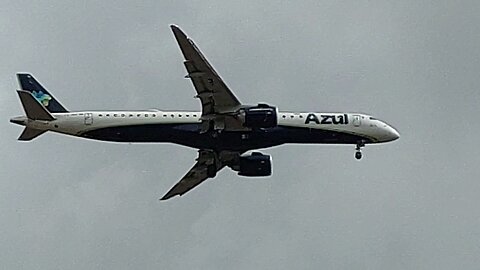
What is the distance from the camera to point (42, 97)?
121625mm

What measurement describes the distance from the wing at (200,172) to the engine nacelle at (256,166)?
260 cm

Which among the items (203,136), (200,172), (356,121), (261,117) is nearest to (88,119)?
(203,136)

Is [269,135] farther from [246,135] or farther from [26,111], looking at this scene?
[26,111]

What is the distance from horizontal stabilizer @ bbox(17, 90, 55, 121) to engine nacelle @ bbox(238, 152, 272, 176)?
763 inches

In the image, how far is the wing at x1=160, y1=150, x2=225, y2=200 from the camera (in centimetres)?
12688

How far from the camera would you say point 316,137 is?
121 metres

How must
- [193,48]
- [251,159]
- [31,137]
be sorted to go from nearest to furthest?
[193,48] → [31,137] → [251,159]

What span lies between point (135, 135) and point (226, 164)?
12566mm

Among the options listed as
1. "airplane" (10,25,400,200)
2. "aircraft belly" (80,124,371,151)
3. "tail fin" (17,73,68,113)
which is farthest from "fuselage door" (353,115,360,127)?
"tail fin" (17,73,68,113)

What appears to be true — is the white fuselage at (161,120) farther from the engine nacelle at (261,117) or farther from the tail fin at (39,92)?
the engine nacelle at (261,117)

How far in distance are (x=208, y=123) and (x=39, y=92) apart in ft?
52.0

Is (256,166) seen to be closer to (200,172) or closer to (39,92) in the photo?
(200,172)

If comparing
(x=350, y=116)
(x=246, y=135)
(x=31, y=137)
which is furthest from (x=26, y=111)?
(x=350, y=116)

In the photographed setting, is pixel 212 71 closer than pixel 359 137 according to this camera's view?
Yes
